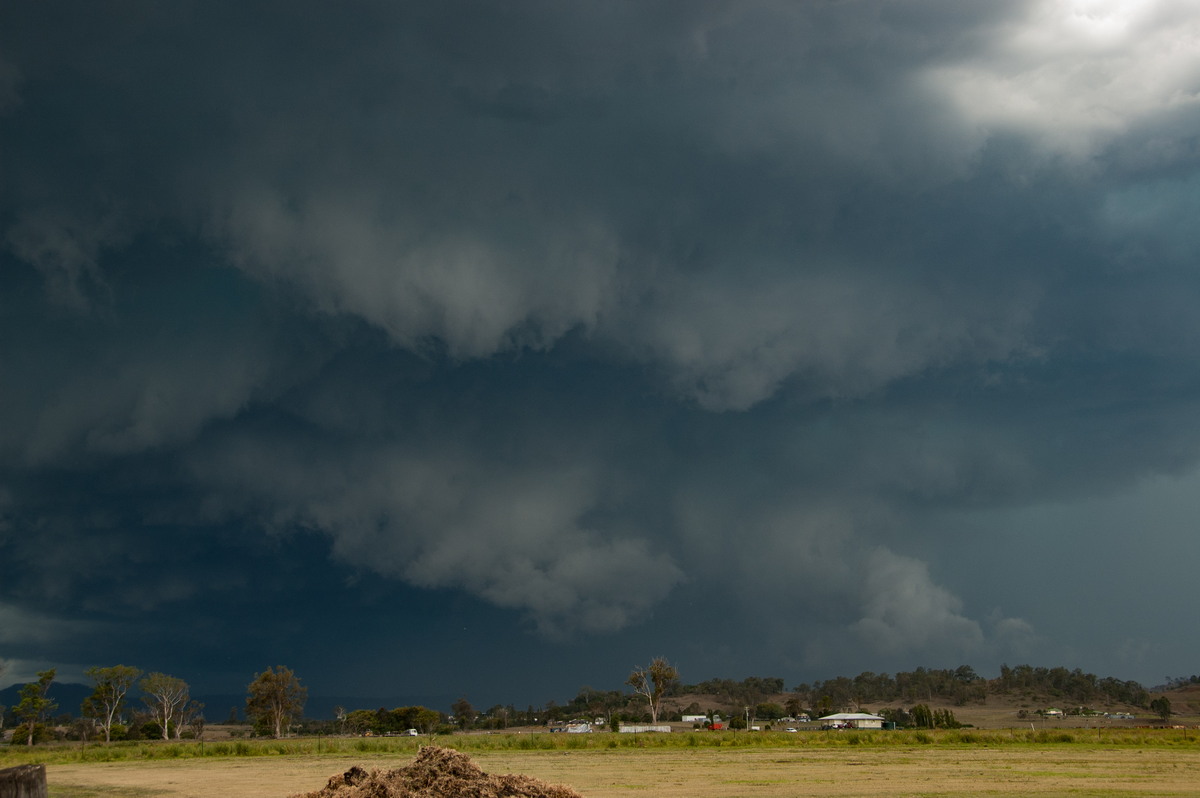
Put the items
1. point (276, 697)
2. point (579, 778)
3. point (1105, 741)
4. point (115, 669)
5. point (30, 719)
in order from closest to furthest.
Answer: point (579, 778) < point (1105, 741) < point (30, 719) < point (115, 669) < point (276, 697)

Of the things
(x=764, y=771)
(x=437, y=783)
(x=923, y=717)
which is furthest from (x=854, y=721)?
(x=437, y=783)

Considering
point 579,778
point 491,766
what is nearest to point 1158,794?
point 579,778

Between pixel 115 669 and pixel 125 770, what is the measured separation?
322ft

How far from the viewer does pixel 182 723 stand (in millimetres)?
150375

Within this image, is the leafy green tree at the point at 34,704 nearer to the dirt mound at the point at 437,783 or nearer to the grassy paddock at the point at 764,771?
the grassy paddock at the point at 764,771

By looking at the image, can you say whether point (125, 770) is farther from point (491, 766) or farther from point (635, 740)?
point (635, 740)

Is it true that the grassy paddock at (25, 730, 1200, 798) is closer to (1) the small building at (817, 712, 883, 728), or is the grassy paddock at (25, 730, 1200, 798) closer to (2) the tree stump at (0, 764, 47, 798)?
(2) the tree stump at (0, 764, 47, 798)

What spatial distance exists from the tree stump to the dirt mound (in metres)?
10.8

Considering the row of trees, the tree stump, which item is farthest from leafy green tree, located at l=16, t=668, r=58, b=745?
the tree stump

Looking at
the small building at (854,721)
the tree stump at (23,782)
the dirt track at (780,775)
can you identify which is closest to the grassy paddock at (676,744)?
the dirt track at (780,775)

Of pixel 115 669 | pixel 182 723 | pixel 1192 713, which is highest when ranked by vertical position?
pixel 115 669

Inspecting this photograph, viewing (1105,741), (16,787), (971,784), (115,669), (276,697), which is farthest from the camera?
(276,697)

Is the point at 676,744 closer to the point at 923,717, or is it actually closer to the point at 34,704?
the point at 923,717

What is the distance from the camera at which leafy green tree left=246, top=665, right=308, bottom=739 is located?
149875 mm
